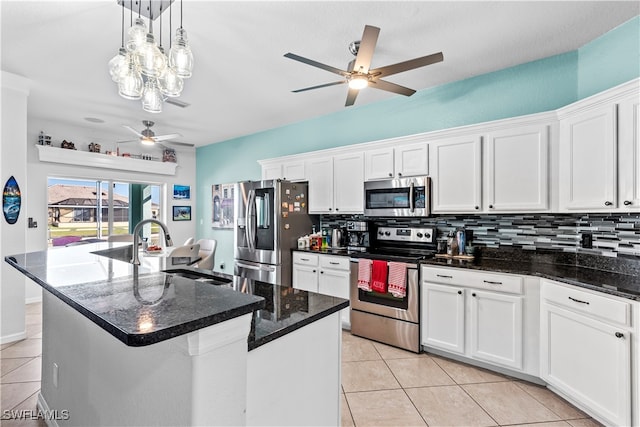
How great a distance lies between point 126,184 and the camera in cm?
591

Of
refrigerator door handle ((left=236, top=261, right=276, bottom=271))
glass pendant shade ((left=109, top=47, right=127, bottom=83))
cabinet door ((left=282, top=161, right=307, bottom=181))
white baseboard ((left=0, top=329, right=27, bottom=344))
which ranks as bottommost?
white baseboard ((left=0, top=329, right=27, bottom=344))

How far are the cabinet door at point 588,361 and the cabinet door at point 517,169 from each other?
898mm

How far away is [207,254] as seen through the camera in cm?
449

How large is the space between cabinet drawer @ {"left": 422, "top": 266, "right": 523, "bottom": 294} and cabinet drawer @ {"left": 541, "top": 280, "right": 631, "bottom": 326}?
20 centimetres

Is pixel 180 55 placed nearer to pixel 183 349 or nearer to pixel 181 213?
pixel 183 349

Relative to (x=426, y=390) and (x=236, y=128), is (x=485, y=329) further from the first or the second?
(x=236, y=128)

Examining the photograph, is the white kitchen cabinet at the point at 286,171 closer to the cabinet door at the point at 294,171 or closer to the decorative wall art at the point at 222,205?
the cabinet door at the point at 294,171

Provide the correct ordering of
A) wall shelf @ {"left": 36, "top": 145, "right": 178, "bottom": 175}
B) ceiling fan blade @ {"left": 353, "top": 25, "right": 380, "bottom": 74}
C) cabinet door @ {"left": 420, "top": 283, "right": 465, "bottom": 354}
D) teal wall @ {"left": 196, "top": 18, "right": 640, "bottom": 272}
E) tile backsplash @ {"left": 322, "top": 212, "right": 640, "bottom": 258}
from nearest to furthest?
ceiling fan blade @ {"left": 353, "top": 25, "right": 380, "bottom": 74}, tile backsplash @ {"left": 322, "top": 212, "right": 640, "bottom": 258}, teal wall @ {"left": 196, "top": 18, "right": 640, "bottom": 272}, cabinet door @ {"left": 420, "top": 283, "right": 465, "bottom": 354}, wall shelf @ {"left": 36, "top": 145, "right": 178, "bottom": 175}

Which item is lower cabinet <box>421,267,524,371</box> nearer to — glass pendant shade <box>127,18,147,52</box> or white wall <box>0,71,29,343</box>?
glass pendant shade <box>127,18,147,52</box>

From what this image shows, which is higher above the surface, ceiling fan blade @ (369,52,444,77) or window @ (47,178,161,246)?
ceiling fan blade @ (369,52,444,77)

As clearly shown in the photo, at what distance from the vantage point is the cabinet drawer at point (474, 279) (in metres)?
2.55

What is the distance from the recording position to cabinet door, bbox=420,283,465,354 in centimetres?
282

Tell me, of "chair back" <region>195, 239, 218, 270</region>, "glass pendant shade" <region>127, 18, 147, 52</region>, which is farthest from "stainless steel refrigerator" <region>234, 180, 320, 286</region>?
"glass pendant shade" <region>127, 18, 147, 52</region>

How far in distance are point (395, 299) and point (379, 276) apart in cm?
27
